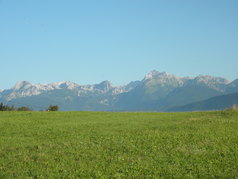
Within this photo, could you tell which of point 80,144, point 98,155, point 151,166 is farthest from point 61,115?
point 151,166

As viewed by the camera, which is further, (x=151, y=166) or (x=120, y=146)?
(x=120, y=146)

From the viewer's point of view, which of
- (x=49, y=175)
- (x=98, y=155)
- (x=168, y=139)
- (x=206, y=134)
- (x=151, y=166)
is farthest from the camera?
(x=206, y=134)

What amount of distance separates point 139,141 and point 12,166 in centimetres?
990

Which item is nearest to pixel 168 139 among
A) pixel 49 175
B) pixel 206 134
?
pixel 206 134

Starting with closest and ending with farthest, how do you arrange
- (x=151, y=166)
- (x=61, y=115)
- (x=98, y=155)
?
(x=151, y=166) → (x=98, y=155) → (x=61, y=115)

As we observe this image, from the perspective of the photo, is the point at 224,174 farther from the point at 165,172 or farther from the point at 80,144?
the point at 80,144

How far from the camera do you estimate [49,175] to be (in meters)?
15.2

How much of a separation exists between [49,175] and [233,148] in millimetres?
12075

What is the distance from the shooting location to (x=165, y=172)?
15734 millimetres

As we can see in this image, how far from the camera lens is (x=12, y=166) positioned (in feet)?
55.6

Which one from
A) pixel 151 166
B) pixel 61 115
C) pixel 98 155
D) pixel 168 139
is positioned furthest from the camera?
pixel 61 115

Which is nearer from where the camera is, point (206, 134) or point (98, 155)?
point (98, 155)

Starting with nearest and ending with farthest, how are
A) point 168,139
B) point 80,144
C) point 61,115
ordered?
1. point 80,144
2. point 168,139
3. point 61,115

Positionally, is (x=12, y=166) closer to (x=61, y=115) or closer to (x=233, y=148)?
(x=233, y=148)
